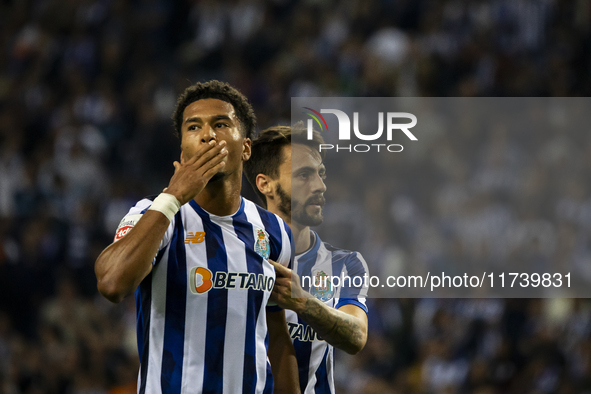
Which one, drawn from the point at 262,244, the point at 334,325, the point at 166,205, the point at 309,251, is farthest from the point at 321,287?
the point at 166,205

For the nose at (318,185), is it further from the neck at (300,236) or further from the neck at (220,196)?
the neck at (220,196)

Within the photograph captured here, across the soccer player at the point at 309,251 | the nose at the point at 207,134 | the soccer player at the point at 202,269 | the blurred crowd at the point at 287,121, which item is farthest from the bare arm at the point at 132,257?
the blurred crowd at the point at 287,121

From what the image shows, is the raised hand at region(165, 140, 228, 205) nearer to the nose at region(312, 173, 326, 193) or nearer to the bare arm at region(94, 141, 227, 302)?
the bare arm at region(94, 141, 227, 302)

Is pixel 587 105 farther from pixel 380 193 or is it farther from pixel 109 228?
pixel 109 228

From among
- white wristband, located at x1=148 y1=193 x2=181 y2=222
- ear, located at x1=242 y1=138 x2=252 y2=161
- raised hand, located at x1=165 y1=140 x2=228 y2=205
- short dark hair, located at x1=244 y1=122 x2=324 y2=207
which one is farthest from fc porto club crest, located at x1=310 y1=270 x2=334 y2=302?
white wristband, located at x1=148 y1=193 x2=181 y2=222

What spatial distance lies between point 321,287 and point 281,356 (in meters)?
0.45

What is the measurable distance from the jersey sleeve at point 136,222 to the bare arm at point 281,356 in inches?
26.6

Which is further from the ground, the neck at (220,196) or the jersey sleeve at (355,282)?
the neck at (220,196)

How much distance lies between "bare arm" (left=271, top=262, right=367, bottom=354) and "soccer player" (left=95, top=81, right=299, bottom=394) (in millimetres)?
84

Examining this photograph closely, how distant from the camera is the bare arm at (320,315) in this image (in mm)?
2904

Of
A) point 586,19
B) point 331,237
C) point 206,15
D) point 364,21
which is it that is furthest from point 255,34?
point 331,237

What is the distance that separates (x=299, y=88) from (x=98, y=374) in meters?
4.68

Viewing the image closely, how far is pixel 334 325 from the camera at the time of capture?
3076 millimetres

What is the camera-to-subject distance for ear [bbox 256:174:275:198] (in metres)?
3.68
